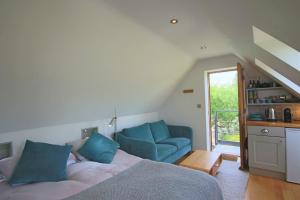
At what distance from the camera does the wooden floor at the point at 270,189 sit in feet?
8.35

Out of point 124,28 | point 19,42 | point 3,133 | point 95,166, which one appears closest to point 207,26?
point 124,28

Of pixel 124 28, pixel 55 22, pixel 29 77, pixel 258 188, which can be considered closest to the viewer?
pixel 55 22

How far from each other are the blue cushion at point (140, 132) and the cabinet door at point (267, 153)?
6.42ft

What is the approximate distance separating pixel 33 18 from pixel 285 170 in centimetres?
402

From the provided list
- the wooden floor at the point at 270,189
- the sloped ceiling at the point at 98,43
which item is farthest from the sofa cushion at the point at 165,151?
the wooden floor at the point at 270,189

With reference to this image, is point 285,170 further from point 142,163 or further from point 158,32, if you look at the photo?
point 158,32

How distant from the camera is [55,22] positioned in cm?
166

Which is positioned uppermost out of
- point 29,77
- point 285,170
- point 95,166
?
point 29,77

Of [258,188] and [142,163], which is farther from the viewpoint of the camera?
[258,188]

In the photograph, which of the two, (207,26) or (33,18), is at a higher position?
(207,26)

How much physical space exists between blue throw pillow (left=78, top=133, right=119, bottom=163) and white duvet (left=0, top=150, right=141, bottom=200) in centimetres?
23

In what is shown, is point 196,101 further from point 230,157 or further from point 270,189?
point 270,189

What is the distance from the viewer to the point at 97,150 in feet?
8.48

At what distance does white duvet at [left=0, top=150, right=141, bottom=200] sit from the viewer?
1.61 metres
